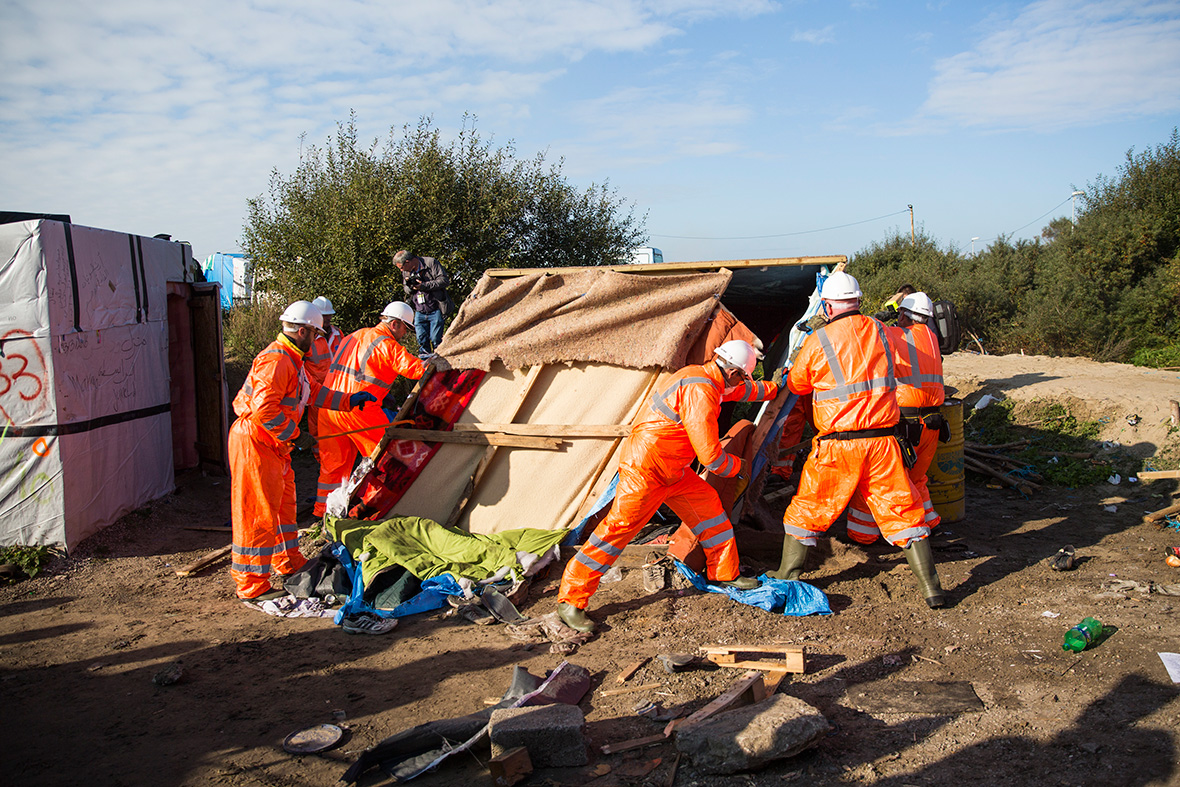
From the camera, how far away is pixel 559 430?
5902 mm

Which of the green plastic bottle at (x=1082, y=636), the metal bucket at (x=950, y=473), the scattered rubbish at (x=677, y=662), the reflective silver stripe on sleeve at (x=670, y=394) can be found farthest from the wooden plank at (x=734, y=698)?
the metal bucket at (x=950, y=473)

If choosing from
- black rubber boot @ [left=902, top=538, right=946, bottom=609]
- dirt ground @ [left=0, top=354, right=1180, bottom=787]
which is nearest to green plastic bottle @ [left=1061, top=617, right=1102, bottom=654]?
dirt ground @ [left=0, top=354, right=1180, bottom=787]

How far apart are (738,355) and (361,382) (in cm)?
350

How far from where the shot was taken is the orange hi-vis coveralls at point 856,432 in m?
4.70

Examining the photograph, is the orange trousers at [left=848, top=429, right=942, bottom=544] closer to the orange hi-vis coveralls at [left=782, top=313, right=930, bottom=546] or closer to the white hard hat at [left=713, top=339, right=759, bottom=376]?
the orange hi-vis coveralls at [left=782, top=313, right=930, bottom=546]

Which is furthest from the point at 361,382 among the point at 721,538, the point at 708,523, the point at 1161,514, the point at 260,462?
the point at 1161,514

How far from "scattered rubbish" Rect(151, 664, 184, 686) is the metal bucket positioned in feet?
18.7

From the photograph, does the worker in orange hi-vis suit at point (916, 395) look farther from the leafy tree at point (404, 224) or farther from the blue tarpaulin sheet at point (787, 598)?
the leafy tree at point (404, 224)

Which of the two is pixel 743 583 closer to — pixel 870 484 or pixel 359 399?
pixel 870 484

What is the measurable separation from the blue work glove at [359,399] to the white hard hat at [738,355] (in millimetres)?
3151

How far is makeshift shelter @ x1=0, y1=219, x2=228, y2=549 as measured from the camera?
614cm

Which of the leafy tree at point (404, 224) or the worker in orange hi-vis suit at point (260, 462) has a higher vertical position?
the leafy tree at point (404, 224)

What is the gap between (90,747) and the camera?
3584 mm

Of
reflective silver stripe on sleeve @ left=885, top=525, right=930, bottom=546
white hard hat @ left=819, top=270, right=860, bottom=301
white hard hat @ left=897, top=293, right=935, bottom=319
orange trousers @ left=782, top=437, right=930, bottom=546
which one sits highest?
white hard hat @ left=819, top=270, right=860, bottom=301
